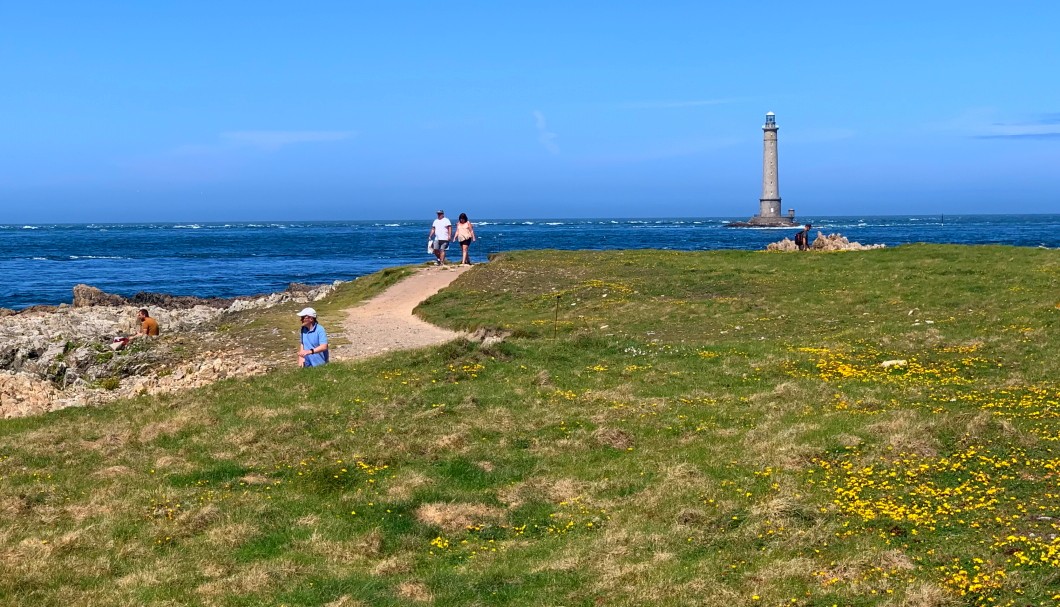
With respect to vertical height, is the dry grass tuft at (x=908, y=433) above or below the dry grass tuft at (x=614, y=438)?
above

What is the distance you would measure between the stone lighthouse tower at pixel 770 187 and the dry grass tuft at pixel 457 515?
13521 cm

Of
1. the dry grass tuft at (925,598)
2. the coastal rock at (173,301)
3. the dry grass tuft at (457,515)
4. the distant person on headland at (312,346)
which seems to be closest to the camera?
the dry grass tuft at (925,598)

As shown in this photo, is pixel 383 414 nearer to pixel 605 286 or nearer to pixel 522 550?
pixel 522 550

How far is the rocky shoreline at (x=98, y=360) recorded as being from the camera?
23.3 meters

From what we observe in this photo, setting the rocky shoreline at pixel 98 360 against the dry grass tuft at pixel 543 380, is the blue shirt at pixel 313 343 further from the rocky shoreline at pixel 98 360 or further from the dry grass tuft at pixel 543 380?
the dry grass tuft at pixel 543 380

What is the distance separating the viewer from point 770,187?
146 m

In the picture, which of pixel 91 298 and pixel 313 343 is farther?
pixel 91 298

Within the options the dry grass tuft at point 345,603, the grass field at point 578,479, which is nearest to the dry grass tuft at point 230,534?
the grass field at point 578,479

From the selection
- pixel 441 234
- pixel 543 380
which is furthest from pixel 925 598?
pixel 441 234

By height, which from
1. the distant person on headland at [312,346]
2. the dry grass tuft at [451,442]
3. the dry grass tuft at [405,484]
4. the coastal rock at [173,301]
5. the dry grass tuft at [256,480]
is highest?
the distant person on headland at [312,346]

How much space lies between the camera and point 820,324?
26.4 metres

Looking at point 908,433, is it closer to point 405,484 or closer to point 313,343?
point 405,484

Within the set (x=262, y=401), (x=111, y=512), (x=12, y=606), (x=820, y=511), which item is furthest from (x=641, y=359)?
(x=12, y=606)

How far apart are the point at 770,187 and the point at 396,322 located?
4830 inches
